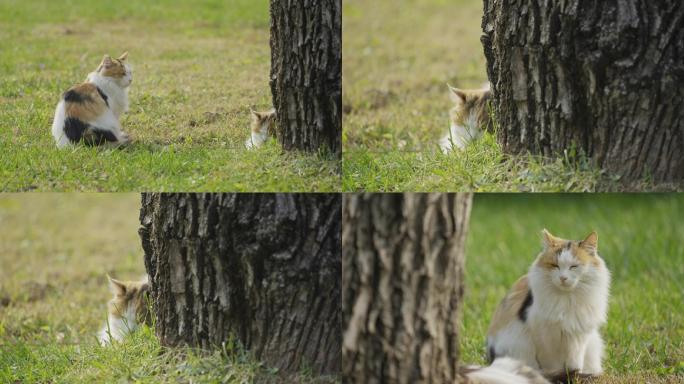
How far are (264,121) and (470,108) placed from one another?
1585 millimetres

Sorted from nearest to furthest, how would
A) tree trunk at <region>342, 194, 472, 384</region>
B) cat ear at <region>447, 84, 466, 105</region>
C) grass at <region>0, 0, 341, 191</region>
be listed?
tree trunk at <region>342, 194, 472, 384</region> → grass at <region>0, 0, 341, 191</region> → cat ear at <region>447, 84, 466, 105</region>

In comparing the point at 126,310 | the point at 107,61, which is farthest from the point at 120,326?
A: the point at 107,61

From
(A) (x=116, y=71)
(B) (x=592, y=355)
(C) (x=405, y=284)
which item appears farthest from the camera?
(A) (x=116, y=71)

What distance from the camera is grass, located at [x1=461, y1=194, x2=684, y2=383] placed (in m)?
5.45

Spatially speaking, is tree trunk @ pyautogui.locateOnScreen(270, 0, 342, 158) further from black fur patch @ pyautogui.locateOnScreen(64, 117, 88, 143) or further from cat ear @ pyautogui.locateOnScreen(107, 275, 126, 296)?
cat ear @ pyautogui.locateOnScreen(107, 275, 126, 296)

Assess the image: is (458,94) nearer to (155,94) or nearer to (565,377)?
(155,94)

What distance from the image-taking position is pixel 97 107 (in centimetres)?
573

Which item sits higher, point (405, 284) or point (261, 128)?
point (261, 128)

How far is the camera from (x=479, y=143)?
5.69 metres

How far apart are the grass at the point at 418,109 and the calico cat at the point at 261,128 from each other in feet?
1.84

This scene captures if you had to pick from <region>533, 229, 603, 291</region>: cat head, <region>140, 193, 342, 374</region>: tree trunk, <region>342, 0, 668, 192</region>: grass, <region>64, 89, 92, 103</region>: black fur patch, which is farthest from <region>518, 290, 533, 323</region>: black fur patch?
<region>64, 89, 92, 103</region>: black fur patch

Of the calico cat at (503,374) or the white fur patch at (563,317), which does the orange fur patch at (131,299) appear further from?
the white fur patch at (563,317)

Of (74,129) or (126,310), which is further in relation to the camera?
(126,310)

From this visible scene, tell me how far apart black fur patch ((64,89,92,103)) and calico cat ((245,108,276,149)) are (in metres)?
1.16
